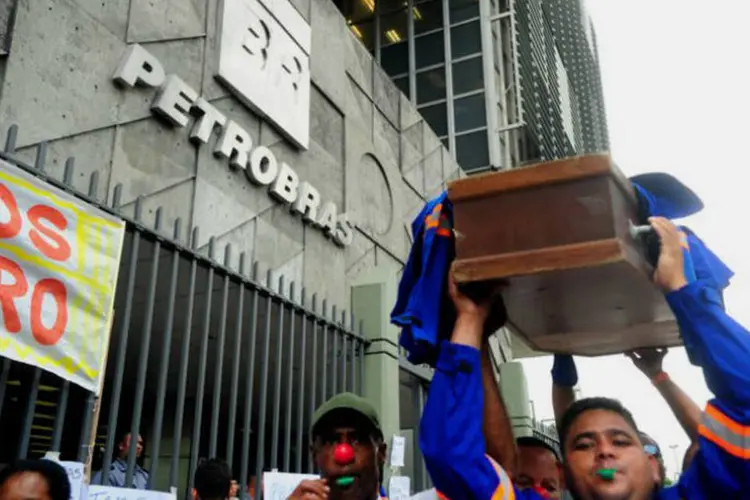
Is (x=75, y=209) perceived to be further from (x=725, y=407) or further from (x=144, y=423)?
(x=144, y=423)

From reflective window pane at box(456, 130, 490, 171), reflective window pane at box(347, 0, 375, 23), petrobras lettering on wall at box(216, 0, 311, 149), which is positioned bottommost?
petrobras lettering on wall at box(216, 0, 311, 149)

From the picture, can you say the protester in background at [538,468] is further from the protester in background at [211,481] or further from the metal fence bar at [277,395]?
the metal fence bar at [277,395]

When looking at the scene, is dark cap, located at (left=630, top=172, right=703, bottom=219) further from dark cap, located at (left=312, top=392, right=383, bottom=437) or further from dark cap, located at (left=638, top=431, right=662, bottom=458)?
dark cap, located at (left=312, top=392, right=383, bottom=437)

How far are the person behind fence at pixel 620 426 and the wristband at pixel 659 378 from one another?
0.45 metres

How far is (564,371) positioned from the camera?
2.63 metres

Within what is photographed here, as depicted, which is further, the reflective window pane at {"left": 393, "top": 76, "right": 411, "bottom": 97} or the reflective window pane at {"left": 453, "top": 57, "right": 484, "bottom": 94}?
the reflective window pane at {"left": 393, "top": 76, "right": 411, "bottom": 97}

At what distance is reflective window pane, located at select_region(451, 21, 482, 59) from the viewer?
16228mm

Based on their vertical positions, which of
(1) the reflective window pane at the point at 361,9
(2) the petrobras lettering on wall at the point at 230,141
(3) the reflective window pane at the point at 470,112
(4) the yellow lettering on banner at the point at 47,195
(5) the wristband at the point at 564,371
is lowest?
(5) the wristband at the point at 564,371

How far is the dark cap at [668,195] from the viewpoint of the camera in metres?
2.06

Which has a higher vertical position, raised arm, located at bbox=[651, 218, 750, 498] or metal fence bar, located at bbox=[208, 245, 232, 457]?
metal fence bar, located at bbox=[208, 245, 232, 457]

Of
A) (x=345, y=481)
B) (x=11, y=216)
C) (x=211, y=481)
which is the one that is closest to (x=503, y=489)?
(x=345, y=481)

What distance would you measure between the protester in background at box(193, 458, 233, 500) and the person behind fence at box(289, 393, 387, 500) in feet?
6.21

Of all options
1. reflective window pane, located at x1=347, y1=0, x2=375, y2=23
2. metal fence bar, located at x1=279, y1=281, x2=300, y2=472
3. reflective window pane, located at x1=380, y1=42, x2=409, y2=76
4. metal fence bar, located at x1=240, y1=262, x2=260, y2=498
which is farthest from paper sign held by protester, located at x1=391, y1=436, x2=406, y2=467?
reflective window pane, located at x1=347, y1=0, x2=375, y2=23

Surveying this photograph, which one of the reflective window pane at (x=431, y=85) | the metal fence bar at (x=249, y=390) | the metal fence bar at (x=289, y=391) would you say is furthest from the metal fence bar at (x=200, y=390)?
the reflective window pane at (x=431, y=85)
